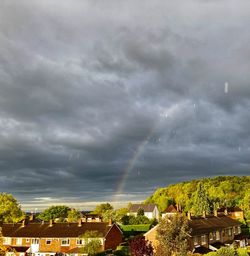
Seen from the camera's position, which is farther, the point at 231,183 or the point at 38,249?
the point at 231,183

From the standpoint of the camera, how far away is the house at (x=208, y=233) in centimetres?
5516

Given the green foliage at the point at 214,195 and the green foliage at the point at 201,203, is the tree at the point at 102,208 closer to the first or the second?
the green foliage at the point at 214,195

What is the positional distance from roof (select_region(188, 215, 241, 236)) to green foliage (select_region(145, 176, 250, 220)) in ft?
133

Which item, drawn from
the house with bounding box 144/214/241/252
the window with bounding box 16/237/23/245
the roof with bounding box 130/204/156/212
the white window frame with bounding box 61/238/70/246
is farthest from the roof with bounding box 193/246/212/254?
the roof with bounding box 130/204/156/212

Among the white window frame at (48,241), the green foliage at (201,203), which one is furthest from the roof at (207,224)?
the green foliage at (201,203)

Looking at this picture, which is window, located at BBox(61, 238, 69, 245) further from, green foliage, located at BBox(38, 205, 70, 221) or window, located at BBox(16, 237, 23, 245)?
green foliage, located at BBox(38, 205, 70, 221)

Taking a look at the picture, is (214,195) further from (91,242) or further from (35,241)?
(91,242)

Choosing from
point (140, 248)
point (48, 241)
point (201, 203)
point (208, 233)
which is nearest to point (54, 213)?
point (201, 203)

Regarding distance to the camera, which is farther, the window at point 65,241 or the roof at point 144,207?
the roof at point 144,207

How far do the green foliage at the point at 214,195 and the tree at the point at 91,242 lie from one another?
65.5 m

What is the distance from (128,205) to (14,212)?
68868 mm

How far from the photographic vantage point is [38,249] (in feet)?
234

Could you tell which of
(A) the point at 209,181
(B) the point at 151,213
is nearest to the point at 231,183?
(A) the point at 209,181

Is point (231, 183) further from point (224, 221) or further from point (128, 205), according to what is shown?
point (224, 221)
